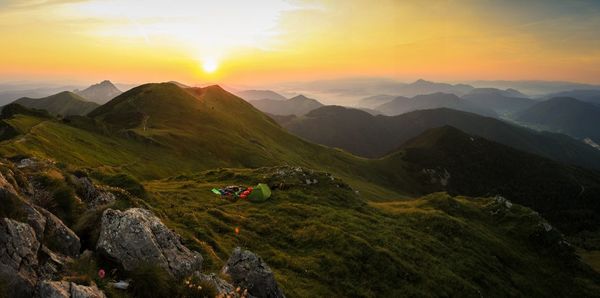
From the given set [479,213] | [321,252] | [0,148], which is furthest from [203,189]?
[479,213]

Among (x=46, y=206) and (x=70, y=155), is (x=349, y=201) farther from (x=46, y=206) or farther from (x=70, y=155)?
(x=70, y=155)

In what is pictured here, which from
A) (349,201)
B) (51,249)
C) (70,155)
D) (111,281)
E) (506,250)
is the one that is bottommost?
(506,250)

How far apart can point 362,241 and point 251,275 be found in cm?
2243

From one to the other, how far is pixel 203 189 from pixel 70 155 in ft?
110

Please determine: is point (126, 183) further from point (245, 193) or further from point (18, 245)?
point (18, 245)

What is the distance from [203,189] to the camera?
58375mm

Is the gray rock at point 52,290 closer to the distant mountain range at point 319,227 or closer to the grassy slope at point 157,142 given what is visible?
the distant mountain range at point 319,227

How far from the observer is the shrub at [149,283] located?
15.4 m

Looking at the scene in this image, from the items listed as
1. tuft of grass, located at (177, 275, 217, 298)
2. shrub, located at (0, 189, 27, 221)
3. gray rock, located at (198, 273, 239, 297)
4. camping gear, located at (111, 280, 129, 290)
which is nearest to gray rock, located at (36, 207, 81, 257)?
shrub, located at (0, 189, 27, 221)

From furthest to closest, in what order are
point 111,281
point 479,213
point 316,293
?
point 479,213 < point 316,293 < point 111,281

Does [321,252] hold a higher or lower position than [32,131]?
lower

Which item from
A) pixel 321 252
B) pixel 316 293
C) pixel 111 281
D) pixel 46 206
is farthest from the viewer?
pixel 321 252

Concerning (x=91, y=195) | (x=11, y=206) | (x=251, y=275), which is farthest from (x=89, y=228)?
(x=251, y=275)

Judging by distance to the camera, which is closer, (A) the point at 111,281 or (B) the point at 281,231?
(A) the point at 111,281
